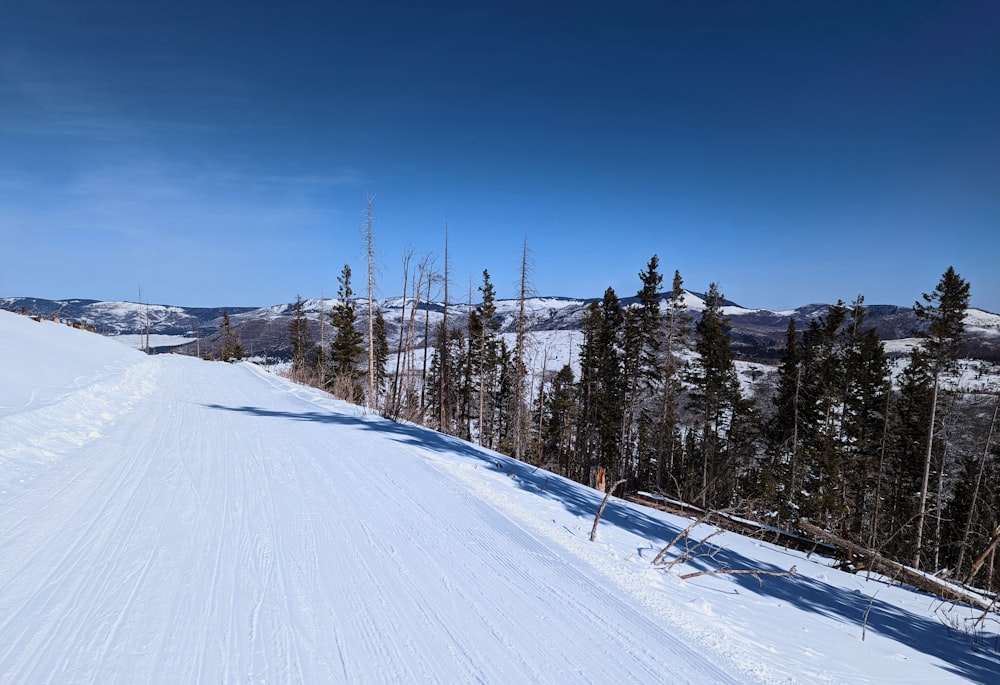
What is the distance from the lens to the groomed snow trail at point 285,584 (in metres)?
2.40

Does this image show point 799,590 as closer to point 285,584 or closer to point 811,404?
point 285,584

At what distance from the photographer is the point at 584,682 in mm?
2391

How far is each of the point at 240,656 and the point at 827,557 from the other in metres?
9.81

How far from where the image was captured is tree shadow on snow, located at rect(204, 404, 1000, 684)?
3967 millimetres

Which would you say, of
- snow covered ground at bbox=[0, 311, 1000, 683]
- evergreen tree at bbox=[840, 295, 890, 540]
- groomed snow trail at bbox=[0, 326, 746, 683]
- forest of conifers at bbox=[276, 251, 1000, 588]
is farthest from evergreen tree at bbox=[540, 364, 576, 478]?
groomed snow trail at bbox=[0, 326, 746, 683]

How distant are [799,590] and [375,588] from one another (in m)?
4.72

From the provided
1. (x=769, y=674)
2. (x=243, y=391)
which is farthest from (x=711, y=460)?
(x=769, y=674)

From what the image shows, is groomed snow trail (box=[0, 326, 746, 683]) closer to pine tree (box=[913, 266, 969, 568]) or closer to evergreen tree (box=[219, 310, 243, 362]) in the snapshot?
pine tree (box=[913, 266, 969, 568])

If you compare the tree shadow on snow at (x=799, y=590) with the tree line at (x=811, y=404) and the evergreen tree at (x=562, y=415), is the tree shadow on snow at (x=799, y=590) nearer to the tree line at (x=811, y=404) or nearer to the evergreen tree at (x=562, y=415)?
the tree line at (x=811, y=404)

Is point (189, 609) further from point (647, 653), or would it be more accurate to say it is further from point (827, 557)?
point (827, 557)

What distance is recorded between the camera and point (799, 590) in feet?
16.3

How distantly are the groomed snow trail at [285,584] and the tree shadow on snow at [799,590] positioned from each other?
186 cm

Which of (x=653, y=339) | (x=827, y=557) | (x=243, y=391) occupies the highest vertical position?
(x=653, y=339)

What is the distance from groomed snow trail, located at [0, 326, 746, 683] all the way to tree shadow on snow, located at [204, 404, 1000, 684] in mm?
1860
